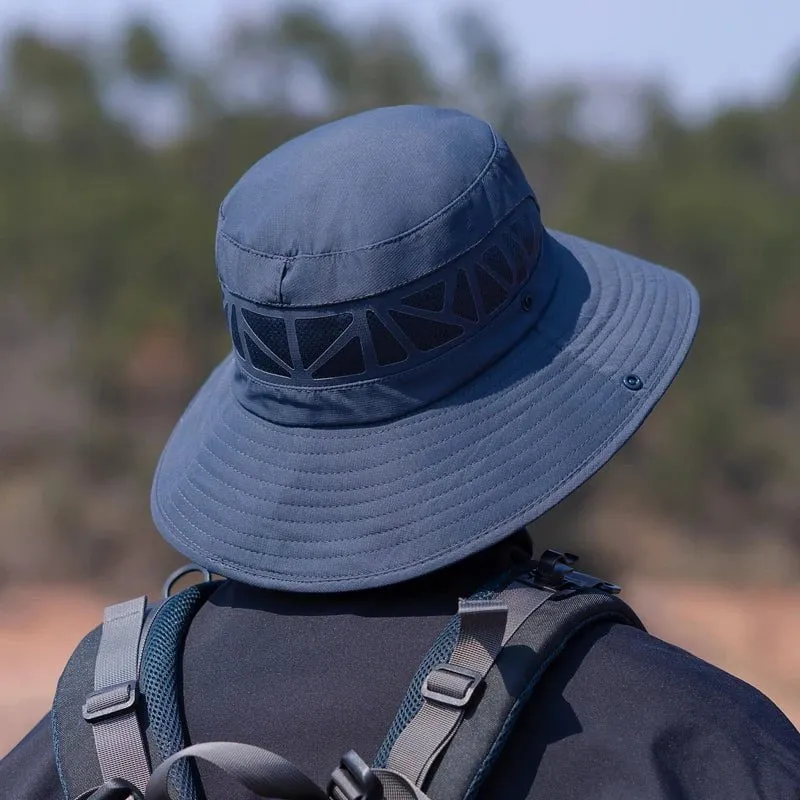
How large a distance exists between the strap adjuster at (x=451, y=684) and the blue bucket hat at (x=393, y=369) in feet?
0.39

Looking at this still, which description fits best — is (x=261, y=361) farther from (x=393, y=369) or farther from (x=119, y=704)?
(x=119, y=704)

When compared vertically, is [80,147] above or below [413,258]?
below

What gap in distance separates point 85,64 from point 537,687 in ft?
33.1

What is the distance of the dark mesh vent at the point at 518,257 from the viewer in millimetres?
1111

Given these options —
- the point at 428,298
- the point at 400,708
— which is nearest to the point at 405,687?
the point at 400,708

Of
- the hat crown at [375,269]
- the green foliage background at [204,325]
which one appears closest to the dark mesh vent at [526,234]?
the hat crown at [375,269]

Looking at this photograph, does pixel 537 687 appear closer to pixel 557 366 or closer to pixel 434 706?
pixel 434 706

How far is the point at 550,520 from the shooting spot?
7.41 m

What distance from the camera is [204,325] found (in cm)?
799

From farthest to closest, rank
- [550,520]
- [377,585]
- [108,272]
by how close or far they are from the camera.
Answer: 1. [108,272]
2. [550,520]
3. [377,585]

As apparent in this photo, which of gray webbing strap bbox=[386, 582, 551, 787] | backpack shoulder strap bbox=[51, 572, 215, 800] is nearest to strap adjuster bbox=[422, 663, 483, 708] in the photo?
gray webbing strap bbox=[386, 582, 551, 787]

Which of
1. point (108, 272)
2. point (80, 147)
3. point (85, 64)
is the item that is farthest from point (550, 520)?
point (85, 64)

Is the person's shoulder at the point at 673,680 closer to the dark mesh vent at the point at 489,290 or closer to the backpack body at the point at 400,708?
the backpack body at the point at 400,708

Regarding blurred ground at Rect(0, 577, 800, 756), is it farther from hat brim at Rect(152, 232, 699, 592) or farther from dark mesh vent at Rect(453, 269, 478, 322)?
dark mesh vent at Rect(453, 269, 478, 322)
